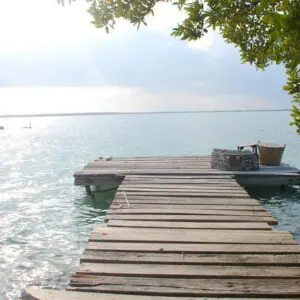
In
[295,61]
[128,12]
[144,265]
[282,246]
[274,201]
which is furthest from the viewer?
[274,201]

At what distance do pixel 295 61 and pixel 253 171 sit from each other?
1120 cm

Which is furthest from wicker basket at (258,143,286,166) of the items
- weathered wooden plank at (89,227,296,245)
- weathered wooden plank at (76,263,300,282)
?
weathered wooden plank at (76,263,300,282)

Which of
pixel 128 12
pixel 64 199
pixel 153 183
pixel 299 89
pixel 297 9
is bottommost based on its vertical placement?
pixel 64 199

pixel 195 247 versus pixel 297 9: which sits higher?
pixel 297 9

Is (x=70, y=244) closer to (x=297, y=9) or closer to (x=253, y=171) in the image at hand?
(x=253, y=171)

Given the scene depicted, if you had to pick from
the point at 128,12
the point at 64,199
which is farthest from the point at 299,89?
the point at 64,199

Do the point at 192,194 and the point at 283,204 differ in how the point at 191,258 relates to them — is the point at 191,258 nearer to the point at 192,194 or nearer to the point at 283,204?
the point at 192,194

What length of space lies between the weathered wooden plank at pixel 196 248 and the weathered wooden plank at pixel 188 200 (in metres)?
2.94

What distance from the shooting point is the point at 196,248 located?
209 inches

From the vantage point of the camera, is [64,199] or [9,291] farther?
[64,199]

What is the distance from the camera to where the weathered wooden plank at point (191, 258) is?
4758mm

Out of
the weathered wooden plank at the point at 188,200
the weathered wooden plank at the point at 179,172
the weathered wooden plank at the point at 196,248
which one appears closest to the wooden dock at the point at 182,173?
the weathered wooden plank at the point at 179,172

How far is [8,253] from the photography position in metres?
9.30

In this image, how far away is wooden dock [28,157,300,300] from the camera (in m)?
4.05
